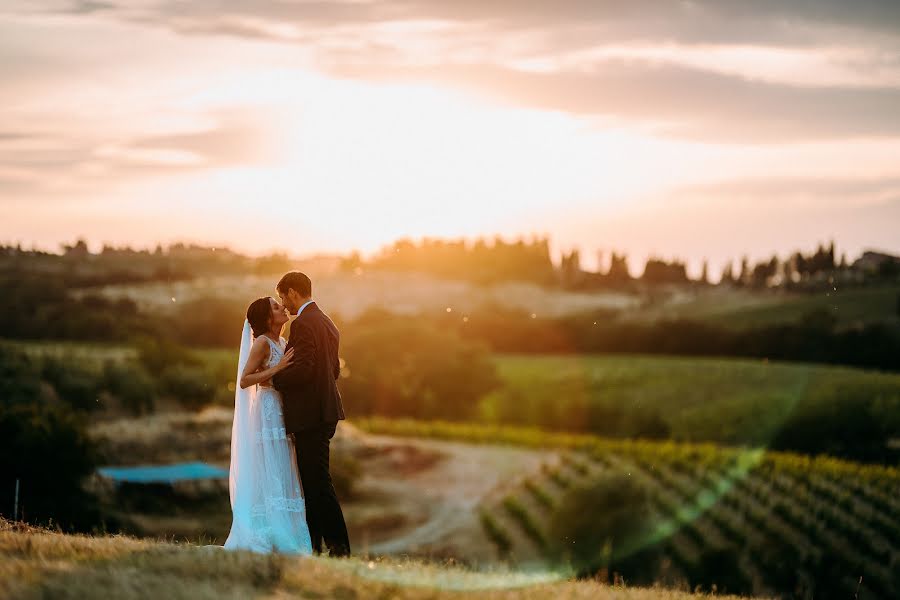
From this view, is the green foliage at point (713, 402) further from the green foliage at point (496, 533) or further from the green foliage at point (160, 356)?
the green foliage at point (496, 533)

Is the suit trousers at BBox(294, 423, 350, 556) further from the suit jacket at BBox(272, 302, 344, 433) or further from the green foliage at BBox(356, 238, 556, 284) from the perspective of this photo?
the green foliage at BBox(356, 238, 556, 284)

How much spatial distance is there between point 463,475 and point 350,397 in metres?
23.7

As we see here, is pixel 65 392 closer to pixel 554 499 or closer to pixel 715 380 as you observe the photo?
pixel 554 499

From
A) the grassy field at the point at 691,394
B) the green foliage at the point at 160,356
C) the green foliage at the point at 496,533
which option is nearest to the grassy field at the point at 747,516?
the green foliage at the point at 496,533

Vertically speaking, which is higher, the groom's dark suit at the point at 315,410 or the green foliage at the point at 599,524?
the groom's dark suit at the point at 315,410

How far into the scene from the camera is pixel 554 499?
3712cm

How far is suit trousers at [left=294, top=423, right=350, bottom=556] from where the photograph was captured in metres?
8.60

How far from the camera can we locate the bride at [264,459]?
866 centimetres

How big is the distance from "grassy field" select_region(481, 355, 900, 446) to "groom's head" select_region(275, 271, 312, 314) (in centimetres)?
5755

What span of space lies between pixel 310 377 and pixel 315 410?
276 mm

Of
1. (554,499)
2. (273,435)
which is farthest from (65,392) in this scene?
(273,435)

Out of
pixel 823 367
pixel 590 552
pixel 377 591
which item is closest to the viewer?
pixel 377 591

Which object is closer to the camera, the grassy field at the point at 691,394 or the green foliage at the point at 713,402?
the green foliage at the point at 713,402

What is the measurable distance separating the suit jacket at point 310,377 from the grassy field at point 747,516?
→ 726 inches
